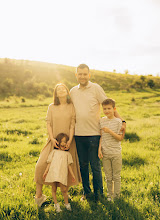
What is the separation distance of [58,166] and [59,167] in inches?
1.0

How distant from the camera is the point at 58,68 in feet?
210

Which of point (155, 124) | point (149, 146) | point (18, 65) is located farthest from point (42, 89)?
point (149, 146)

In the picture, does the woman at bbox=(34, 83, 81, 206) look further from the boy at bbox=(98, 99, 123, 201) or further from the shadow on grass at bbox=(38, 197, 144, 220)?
the boy at bbox=(98, 99, 123, 201)

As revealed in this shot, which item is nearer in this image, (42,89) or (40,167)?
(40,167)

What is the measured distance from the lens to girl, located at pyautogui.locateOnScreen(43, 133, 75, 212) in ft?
11.9

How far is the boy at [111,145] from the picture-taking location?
12.7 feet

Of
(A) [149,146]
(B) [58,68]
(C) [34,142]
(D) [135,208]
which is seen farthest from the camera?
(B) [58,68]

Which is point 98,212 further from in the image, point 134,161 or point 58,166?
Answer: point 134,161

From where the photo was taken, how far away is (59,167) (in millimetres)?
3641

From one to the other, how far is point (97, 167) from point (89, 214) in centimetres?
92

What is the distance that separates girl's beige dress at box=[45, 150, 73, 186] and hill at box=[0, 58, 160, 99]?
3274 cm

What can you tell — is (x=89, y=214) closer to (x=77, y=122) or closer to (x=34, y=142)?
(x=77, y=122)

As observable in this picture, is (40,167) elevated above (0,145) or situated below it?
above

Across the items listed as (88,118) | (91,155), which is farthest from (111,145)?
(88,118)
